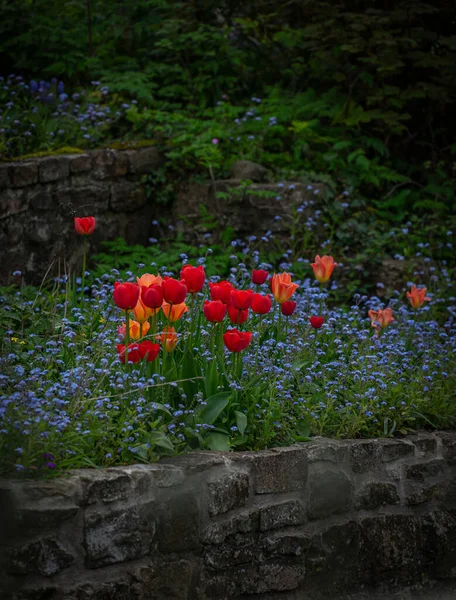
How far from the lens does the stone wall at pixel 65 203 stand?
5.63 m

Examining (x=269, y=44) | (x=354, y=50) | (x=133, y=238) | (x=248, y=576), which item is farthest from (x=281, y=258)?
(x=248, y=576)

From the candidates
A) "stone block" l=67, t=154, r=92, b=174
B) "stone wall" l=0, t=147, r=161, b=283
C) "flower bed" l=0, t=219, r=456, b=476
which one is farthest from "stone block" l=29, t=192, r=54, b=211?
"flower bed" l=0, t=219, r=456, b=476

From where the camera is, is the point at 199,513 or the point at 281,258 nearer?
the point at 199,513

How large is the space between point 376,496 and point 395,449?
24 cm

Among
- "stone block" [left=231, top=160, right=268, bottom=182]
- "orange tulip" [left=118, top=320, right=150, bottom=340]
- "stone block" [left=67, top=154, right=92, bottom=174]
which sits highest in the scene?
"orange tulip" [left=118, top=320, right=150, bottom=340]

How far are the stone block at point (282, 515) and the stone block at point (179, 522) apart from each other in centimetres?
34

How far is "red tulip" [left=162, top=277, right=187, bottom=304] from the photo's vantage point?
3170 millimetres

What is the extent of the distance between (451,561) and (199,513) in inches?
63.7

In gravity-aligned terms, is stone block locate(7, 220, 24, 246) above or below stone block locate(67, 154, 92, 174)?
below

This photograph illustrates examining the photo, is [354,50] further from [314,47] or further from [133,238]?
[133,238]

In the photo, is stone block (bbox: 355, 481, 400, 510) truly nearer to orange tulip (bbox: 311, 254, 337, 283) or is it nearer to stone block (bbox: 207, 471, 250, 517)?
stone block (bbox: 207, 471, 250, 517)

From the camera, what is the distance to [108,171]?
622cm

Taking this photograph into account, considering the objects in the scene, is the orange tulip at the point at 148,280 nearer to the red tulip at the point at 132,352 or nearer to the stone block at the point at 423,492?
the red tulip at the point at 132,352

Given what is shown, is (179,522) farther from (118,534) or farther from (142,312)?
(142,312)
